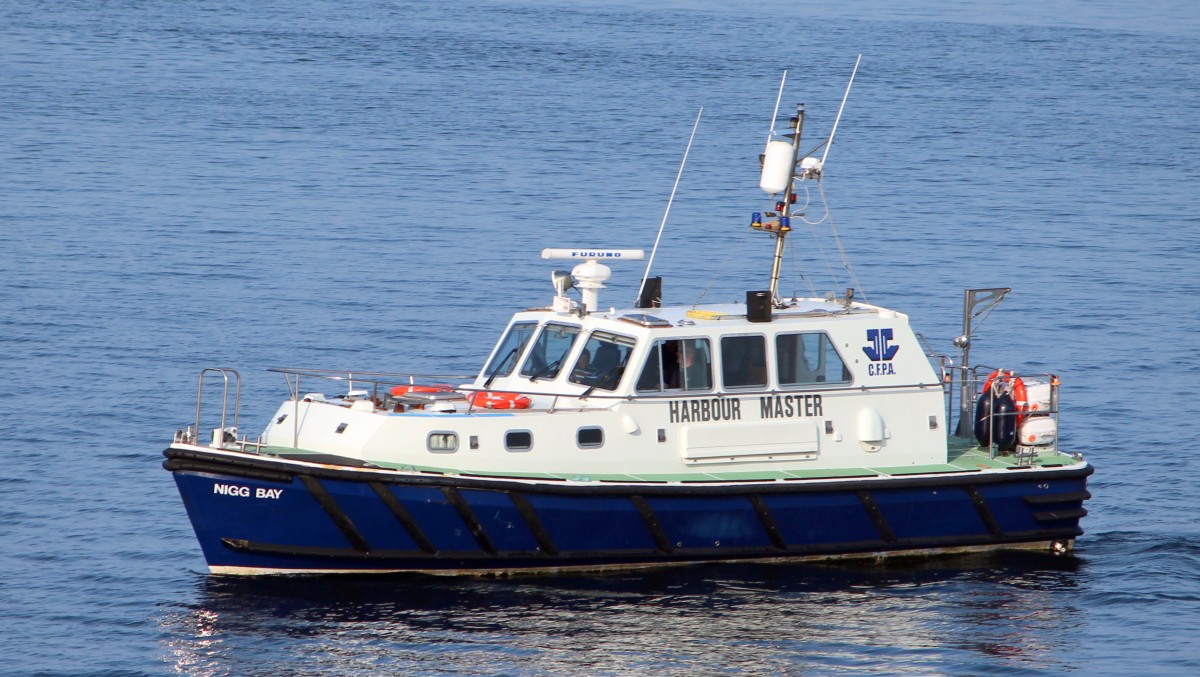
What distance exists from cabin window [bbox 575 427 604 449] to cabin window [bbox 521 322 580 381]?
107 centimetres

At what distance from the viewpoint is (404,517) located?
53.9 feet

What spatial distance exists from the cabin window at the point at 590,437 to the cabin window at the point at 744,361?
1.52 m

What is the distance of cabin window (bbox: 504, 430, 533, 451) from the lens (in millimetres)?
16828

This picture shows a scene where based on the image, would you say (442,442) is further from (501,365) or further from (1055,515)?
(1055,515)

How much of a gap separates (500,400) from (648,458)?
170cm

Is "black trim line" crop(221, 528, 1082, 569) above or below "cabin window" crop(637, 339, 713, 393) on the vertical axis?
below

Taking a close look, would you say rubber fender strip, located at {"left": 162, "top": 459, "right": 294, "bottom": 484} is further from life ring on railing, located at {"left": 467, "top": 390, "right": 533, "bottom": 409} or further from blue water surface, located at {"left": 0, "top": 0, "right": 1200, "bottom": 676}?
life ring on railing, located at {"left": 467, "top": 390, "right": 533, "bottom": 409}

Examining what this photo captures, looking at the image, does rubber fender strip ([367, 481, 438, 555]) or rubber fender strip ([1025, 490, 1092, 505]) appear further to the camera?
rubber fender strip ([1025, 490, 1092, 505])

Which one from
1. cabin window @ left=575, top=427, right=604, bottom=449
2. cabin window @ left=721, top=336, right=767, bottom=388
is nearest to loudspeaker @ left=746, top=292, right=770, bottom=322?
cabin window @ left=721, top=336, right=767, bottom=388

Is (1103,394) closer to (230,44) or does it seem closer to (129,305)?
(129,305)

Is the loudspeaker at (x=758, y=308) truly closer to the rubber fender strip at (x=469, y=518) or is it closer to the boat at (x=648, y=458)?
the boat at (x=648, y=458)

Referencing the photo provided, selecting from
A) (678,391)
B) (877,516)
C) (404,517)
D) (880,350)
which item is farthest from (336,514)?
(880,350)

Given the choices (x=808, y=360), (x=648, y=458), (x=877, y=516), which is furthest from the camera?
(x=808, y=360)

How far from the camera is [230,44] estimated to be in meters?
68.3
